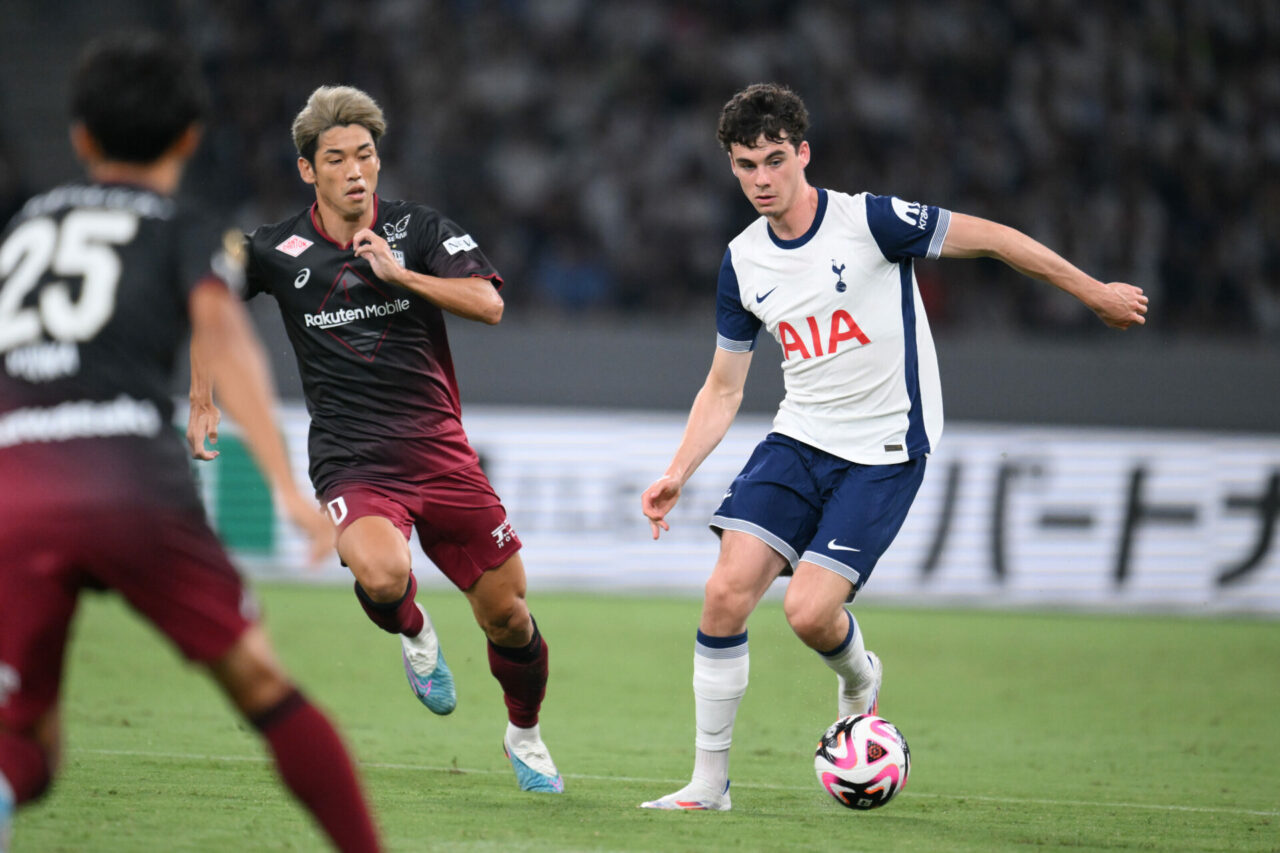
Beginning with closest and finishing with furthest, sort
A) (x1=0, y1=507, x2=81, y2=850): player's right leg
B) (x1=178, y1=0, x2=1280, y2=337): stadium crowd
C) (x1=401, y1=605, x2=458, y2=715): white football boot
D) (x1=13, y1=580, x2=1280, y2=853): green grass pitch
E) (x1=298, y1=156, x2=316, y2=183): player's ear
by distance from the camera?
1. (x1=0, y1=507, x2=81, y2=850): player's right leg
2. (x1=13, y1=580, x2=1280, y2=853): green grass pitch
3. (x1=298, y1=156, x2=316, y2=183): player's ear
4. (x1=401, y1=605, x2=458, y2=715): white football boot
5. (x1=178, y1=0, x2=1280, y2=337): stadium crowd

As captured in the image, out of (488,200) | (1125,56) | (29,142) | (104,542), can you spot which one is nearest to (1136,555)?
(1125,56)

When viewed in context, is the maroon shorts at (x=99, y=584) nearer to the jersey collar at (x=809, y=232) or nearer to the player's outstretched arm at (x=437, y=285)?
the player's outstretched arm at (x=437, y=285)

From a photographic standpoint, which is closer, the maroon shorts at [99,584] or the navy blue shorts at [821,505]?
the maroon shorts at [99,584]

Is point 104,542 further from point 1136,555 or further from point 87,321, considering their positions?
point 1136,555

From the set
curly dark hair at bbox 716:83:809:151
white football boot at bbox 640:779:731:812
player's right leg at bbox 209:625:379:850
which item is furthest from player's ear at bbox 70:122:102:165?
white football boot at bbox 640:779:731:812

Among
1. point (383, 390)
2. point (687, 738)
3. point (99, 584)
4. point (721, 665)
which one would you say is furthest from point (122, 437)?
point (687, 738)

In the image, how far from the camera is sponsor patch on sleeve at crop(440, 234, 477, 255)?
5450 millimetres

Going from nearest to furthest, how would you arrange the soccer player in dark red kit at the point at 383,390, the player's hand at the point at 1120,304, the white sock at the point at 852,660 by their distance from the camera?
the player's hand at the point at 1120,304
the soccer player in dark red kit at the point at 383,390
the white sock at the point at 852,660

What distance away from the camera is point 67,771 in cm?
557

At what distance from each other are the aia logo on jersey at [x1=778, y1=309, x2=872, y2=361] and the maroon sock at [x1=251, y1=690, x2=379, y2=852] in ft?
9.10

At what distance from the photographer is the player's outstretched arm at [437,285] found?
16.3ft

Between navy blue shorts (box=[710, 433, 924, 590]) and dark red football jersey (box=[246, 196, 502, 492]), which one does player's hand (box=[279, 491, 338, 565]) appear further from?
navy blue shorts (box=[710, 433, 924, 590])

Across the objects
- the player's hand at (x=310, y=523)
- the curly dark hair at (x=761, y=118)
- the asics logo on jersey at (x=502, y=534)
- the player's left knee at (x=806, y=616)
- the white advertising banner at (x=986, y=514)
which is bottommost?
the white advertising banner at (x=986, y=514)

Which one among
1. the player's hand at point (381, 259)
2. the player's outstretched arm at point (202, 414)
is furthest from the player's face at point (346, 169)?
the player's outstretched arm at point (202, 414)
